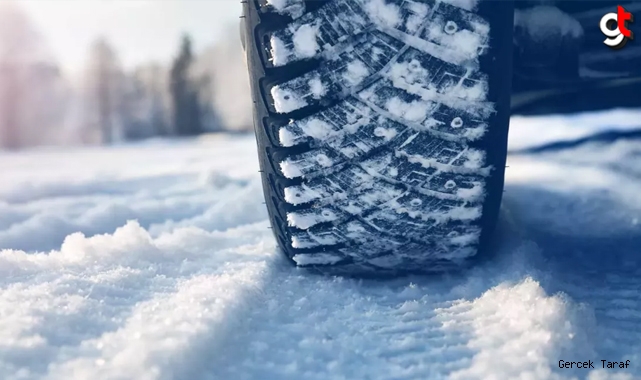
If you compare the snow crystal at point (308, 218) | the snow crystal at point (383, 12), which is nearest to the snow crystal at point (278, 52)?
the snow crystal at point (383, 12)

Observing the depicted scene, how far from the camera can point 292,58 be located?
2.08 feet

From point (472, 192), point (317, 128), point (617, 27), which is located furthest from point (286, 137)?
point (617, 27)

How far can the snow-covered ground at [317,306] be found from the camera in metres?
0.55

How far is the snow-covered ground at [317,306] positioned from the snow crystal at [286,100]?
0.86 ft

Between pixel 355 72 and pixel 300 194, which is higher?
pixel 355 72

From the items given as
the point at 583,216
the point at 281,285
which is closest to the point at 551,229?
the point at 583,216

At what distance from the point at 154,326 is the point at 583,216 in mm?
857

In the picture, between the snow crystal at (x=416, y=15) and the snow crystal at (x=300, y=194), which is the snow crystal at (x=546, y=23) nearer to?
the snow crystal at (x=416, y=15)

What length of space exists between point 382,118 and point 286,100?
0.12m

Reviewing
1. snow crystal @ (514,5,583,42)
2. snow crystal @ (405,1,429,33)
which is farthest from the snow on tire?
snow crystal @ (514,5,583,42)

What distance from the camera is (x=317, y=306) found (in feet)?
2.39

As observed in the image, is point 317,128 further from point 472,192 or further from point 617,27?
point 617,27

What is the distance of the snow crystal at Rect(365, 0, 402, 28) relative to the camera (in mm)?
601

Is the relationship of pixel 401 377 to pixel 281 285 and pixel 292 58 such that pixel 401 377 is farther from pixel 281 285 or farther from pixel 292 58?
pixel 292 58
